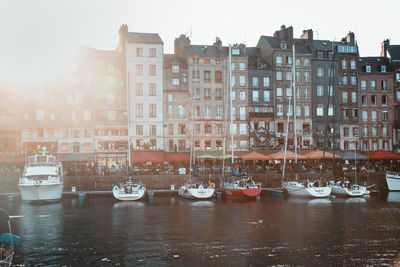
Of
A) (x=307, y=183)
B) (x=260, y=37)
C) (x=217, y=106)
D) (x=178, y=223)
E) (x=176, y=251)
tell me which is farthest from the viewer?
(x=260, y=37)

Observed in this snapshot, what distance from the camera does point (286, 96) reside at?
250 feet

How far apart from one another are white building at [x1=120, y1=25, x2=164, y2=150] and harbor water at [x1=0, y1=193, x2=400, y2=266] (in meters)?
22.0

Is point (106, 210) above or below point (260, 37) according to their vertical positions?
below

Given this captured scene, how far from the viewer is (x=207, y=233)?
32594mm

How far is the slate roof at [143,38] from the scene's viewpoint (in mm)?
70494

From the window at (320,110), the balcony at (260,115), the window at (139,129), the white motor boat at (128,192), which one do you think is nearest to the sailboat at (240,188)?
the white motor boat at (128,192)

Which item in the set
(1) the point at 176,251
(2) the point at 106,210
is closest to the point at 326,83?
(2) the point at 106,210

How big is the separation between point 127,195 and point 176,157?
14890mm

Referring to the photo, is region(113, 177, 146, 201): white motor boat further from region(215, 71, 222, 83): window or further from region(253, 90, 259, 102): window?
region(253, 90, 259, 102): window

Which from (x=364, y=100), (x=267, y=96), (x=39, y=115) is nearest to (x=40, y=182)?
(x=39, y=115)

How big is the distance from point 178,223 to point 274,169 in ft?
105

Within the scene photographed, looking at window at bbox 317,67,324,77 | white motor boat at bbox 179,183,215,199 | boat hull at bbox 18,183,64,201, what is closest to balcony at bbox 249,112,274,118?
window at bbox 317,67,324,77

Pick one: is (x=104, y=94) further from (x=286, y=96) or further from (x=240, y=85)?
(x=286, y=96)

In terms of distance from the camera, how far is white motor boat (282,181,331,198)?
51.5 meters
